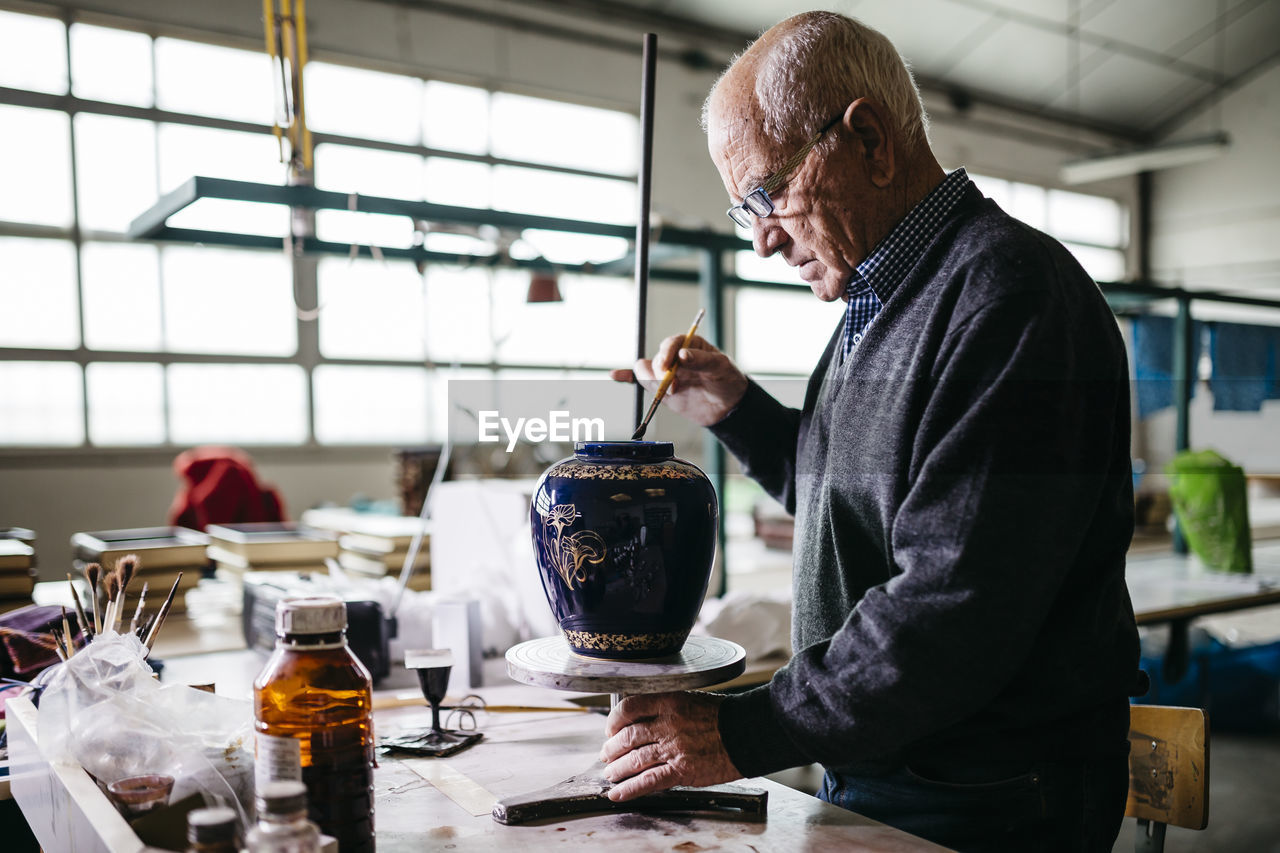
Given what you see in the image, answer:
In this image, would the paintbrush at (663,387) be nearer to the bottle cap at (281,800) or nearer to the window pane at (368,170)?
the bottle cap at (281,800)

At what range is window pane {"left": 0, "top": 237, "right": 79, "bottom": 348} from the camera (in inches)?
217

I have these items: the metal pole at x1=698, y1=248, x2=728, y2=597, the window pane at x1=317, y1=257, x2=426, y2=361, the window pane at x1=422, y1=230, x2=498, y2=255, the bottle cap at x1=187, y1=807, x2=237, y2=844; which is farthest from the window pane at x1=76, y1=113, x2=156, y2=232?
the bottle cap at x1=187, y1=807, x2=237, y2=844

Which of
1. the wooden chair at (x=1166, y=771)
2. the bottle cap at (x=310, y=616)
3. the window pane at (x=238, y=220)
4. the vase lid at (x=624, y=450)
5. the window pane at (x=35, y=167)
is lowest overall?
the wooden chair at (x=1166, y=771)

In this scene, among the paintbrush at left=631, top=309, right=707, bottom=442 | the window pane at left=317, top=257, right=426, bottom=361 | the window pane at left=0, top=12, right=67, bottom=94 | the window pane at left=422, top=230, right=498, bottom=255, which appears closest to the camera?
the paintbrush at left=631, top=309, right=707, bottom=442

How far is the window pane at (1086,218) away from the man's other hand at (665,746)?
34.3 ft

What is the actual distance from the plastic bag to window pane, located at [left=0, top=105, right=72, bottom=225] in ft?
18.3

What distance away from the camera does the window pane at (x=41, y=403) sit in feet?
18.1

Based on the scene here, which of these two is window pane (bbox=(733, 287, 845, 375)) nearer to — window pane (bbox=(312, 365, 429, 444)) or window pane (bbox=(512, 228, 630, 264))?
window pane (bbox=(312, 365, 429, 444))

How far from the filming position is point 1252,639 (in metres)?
4.93

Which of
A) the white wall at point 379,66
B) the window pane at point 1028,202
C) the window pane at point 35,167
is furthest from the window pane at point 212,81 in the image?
the window pane at point 1028,202

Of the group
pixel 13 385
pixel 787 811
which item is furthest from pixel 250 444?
pixel 787 811

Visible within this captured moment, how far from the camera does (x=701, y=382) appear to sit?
143 centimetres

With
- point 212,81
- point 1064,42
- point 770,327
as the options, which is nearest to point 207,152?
point 212,81

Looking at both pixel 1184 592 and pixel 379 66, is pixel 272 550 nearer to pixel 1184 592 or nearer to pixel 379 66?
pixel 1184 592
